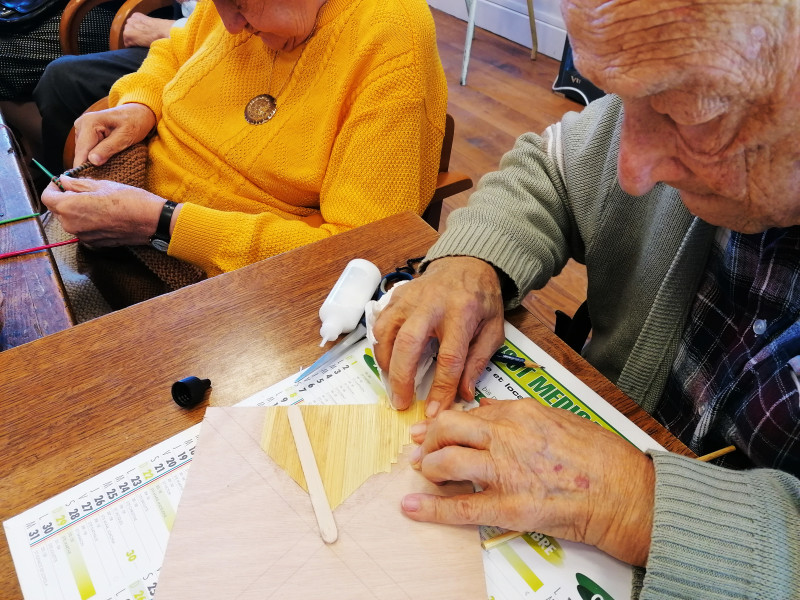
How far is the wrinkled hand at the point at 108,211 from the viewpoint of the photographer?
1235 millimetres

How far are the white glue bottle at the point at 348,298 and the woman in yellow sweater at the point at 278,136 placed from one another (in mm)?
307

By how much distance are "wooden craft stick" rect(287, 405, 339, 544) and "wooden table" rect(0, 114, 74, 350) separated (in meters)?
0.44

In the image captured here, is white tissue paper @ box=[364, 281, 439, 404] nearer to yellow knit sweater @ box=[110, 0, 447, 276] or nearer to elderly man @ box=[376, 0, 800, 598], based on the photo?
elderly man @ box=[376, 0, 800, 598]

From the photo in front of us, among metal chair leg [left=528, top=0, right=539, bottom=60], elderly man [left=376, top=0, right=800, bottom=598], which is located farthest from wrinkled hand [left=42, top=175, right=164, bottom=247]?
metal chair leg [left=528, top=0, right=539, bottom=60]

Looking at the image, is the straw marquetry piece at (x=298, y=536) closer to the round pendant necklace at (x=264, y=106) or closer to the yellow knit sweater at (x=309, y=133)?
the yellow knit sweater at (x=309, y=133)

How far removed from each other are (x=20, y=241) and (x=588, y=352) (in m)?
1.10

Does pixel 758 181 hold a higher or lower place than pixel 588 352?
higher

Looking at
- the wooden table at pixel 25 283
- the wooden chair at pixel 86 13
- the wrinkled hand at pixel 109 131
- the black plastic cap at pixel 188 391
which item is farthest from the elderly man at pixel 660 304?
the wooden chair at pixel 86 13

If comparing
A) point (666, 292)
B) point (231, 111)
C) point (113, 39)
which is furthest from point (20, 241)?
point (113, 39)

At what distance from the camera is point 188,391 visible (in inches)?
26.5

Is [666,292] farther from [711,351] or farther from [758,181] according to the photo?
[758,181]

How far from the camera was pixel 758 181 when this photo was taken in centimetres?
53

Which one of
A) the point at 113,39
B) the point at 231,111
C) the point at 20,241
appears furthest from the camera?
the point at 113,39

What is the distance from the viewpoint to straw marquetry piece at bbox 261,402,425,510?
0.61 m
